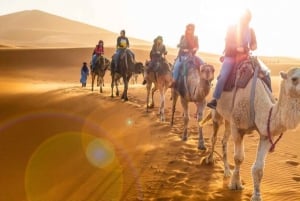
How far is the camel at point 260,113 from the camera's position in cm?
583

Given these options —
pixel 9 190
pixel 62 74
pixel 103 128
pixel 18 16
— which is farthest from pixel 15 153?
pixel 18 16

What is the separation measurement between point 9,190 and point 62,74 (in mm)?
39426

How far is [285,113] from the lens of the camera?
19.6 ft

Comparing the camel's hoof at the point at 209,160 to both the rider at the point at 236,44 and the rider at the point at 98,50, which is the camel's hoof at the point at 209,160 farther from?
the rider at the point at 98,50

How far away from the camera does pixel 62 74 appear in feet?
152

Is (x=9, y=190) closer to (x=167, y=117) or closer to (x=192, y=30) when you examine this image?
(x=192, y=30)

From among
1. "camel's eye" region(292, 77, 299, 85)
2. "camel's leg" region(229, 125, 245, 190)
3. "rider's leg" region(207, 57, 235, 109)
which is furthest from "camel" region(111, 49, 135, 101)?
"camel's eye" region(292, 77, 299, 85)

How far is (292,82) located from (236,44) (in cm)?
218

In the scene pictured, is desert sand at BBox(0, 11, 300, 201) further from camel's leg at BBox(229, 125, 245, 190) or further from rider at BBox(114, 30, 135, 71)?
rider at BBox(114, 30, 135, 71)

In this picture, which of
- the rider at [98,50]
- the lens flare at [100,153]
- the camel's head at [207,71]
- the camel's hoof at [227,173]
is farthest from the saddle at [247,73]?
the rider at [98,50]

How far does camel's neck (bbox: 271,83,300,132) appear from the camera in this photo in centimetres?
582

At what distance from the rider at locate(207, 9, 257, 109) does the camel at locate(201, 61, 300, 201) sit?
28cm

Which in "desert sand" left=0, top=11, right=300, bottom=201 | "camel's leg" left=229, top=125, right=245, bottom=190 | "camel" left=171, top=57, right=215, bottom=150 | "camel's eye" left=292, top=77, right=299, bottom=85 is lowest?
"desert sand" left=0, top=11, right=300, bottom=201

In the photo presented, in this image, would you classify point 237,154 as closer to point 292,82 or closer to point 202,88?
point 292,82
